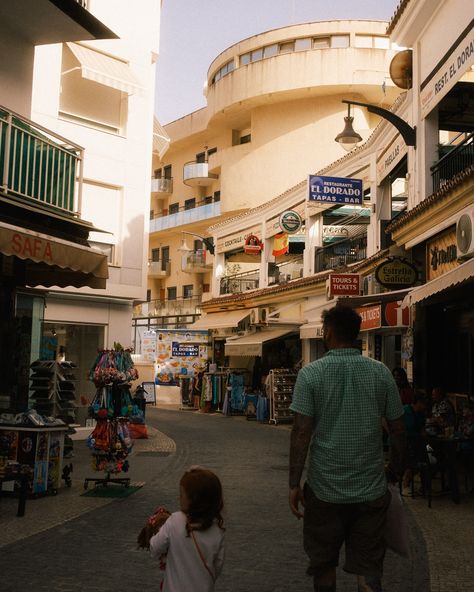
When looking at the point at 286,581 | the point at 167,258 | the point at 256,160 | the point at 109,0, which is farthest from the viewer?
the point at 167,258

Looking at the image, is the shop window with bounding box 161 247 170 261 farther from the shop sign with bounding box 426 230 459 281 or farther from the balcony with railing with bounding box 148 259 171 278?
the shop sign with bounding box 426 230 459 281

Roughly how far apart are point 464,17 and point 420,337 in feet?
21.3

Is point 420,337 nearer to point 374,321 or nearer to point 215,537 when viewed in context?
point 374,321

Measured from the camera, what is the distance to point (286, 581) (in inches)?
229

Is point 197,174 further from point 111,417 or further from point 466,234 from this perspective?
point 111,417

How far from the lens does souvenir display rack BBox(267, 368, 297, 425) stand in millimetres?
23281

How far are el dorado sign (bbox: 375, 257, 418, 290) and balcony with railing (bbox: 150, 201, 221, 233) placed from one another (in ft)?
100.0

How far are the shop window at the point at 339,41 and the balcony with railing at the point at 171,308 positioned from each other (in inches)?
738

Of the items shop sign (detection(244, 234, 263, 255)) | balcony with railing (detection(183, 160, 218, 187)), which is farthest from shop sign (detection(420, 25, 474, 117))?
balcony with railing (detection(183, 160, 218, 187))

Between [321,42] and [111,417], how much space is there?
3528cm

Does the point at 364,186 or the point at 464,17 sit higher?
the point at 464,17

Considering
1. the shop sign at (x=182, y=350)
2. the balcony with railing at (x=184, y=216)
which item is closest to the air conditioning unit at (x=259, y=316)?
the shop sign at (x=182, y=350)

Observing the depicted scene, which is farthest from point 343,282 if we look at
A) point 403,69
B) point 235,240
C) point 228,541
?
point 235,240

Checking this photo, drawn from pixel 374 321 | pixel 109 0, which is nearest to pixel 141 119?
pixel 109 0
